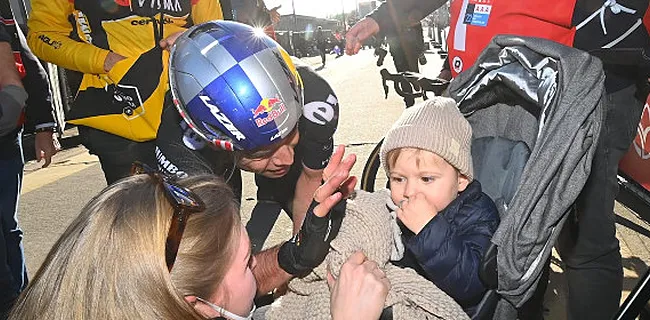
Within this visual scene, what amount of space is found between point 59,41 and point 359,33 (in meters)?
1.43

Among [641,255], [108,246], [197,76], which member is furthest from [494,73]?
[641,255]

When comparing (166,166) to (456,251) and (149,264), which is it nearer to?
(149,264)

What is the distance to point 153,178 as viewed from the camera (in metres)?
1.57

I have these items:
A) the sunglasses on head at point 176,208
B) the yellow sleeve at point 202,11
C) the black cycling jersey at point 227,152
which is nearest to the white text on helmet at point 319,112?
the black cycling jersey at point 227,152

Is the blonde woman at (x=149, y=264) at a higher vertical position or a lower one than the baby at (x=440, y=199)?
higher

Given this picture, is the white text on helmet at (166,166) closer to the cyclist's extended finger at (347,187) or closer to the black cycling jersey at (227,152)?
the black cycling jersey at (227,152)

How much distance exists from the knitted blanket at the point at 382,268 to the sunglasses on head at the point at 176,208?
1.76 feet

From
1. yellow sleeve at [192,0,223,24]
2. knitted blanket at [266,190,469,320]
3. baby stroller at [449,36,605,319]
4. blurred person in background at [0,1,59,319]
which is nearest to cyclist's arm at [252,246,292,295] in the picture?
knitted blanket at [266,190,469,320]

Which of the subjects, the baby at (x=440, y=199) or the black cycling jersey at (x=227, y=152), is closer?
the baby at (x=440, y=199)

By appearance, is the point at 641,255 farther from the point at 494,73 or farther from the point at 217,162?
the point at 217,162

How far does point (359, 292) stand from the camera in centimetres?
167

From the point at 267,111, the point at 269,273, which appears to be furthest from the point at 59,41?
the point at 269,273

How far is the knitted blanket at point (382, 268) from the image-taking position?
1758mm

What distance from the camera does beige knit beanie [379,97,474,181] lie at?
6.72 ft
